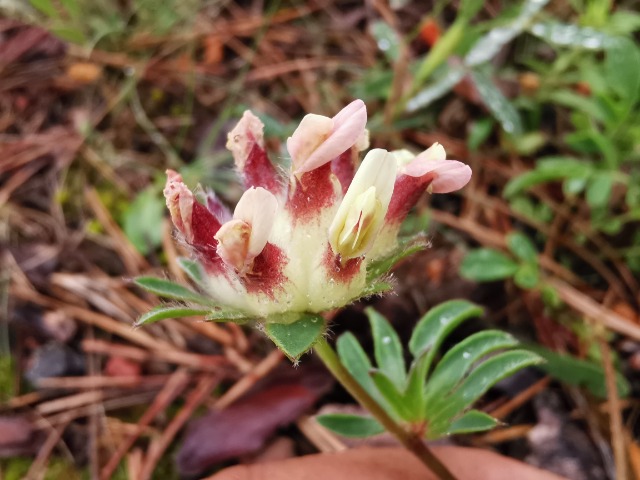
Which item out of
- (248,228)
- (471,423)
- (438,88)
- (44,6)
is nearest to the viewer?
(248,228)

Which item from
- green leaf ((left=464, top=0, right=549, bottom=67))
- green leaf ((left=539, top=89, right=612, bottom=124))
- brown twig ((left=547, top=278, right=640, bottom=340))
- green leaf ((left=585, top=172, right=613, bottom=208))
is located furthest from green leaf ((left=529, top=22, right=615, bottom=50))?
brown twig ((left=547, top=278, right=640, bottom=340))

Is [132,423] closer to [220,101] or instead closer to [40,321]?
[40,321]

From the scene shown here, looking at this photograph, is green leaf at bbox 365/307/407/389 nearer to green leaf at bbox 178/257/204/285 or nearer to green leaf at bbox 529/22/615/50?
green leaf at bbox 178/257/204/285

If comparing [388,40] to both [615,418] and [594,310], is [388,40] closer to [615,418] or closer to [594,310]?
[594,310]

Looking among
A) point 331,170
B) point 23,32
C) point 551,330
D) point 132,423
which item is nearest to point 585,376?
point 551,330

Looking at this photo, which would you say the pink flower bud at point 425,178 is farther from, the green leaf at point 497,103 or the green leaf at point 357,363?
the green leaf at point 497,103

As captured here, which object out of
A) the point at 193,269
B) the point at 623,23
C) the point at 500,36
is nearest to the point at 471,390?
the point at 193,269

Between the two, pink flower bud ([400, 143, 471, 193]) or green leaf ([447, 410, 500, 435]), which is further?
green leaf ([447, 410, 500, 435])
